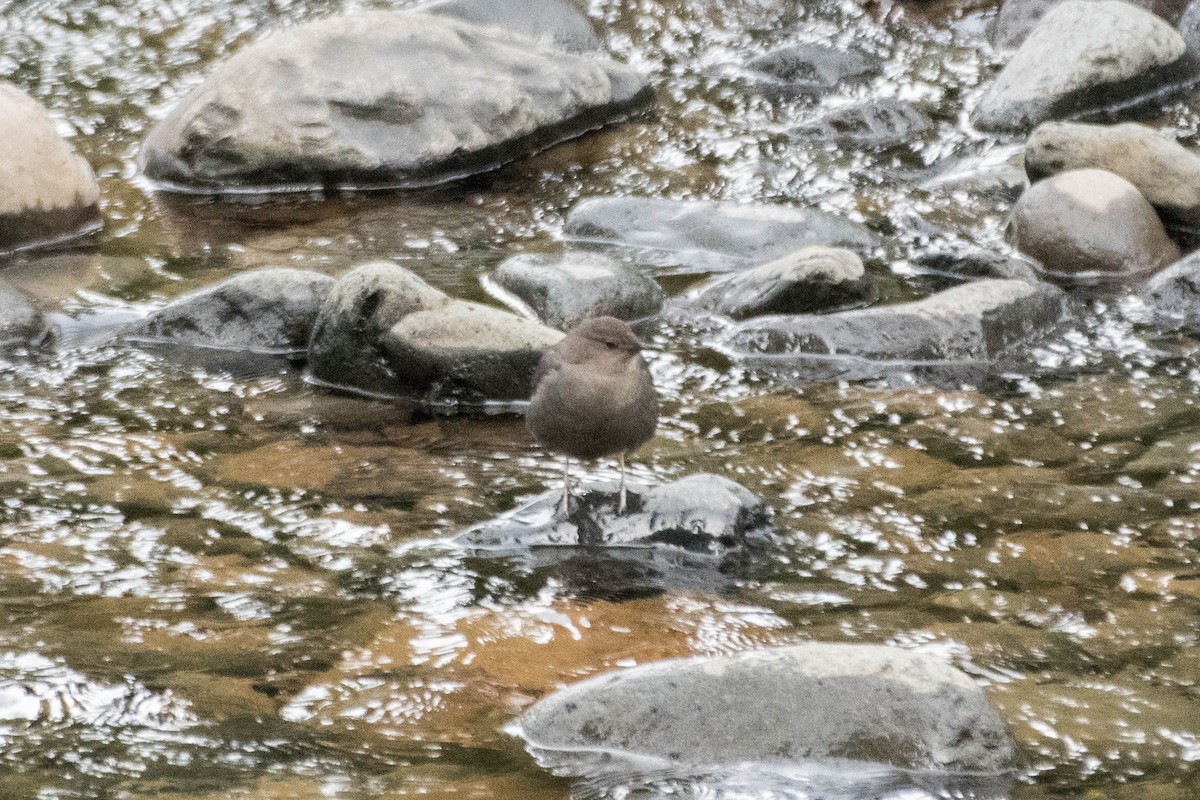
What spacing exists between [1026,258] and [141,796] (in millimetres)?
5797

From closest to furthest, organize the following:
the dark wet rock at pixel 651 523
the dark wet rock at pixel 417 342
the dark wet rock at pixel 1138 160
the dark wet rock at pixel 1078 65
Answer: the dark wet rock at pixel 651 523 < the dark wet rock at pixel 417 342 < the dark wet rock at pixel 1138 160 < the dark wet rock at pixel 1078 65

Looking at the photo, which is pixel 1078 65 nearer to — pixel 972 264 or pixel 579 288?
pixel 972 264

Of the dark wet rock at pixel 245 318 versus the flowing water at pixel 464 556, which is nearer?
the flowing water at pixel 464 556

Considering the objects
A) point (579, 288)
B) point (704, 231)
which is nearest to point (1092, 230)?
point (704, 231)

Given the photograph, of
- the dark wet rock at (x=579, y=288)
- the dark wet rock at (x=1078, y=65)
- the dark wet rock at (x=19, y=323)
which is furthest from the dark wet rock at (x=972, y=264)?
the dark wet rock at (x=19, y=323)

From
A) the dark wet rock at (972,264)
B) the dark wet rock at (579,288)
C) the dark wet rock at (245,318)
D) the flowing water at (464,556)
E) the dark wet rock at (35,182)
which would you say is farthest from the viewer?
the dark wet rock at (35,182)

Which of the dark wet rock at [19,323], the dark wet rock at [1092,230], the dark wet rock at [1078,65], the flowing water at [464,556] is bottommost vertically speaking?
the dark wet rock at [19,323]

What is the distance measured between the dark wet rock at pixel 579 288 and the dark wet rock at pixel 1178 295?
2.37 m

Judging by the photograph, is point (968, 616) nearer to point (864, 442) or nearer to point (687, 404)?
point (864, 442)

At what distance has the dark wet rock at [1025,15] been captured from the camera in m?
10.7

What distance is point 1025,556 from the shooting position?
481cm

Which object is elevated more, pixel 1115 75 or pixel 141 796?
pixel 1115 75

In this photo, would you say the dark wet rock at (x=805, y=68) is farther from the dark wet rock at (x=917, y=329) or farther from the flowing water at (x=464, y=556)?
the dark wet rock at (x=917, y=329)

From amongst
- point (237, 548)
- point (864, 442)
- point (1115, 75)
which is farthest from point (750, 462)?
point (1115, 75)
